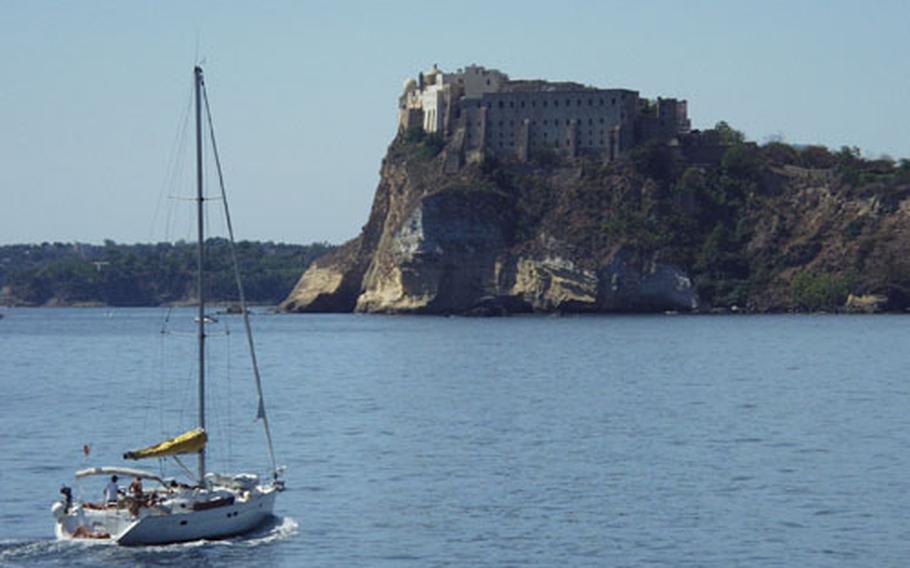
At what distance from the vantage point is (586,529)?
4100cm

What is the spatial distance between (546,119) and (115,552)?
144716 mm

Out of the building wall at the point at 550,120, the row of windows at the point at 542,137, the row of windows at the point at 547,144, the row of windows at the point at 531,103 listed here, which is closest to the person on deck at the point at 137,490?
the building wall at the point at 550,120

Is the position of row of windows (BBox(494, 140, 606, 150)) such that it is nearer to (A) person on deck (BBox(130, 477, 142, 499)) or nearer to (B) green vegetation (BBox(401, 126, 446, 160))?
(B) green vegetation (BBox(401, 126, 446, 160))

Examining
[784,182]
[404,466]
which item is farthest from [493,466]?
[784,182]

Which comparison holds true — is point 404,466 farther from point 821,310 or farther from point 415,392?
point 821,310

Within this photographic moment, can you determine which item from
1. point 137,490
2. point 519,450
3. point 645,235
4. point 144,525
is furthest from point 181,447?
point 645,235

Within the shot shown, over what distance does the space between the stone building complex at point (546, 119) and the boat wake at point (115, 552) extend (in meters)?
141

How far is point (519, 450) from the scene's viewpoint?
2159 inches

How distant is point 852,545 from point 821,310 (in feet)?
446

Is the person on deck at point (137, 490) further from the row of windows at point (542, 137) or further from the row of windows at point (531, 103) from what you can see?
the row of windows at point (542, 137)

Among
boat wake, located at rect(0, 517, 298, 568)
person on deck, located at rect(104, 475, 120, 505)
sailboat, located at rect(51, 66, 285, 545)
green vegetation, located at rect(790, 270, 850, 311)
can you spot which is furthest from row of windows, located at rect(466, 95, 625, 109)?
boat wake, located at rect(0, 517, 298, 568)

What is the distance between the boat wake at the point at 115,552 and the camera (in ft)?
124

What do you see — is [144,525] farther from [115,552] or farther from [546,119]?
[546,119]

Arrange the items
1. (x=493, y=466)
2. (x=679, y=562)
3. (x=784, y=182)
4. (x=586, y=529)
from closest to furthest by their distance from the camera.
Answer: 1. (x=679, y=562)
2. (x=586, y=529)
3. (x=493, y=466)
4. (x=784, y=182)
